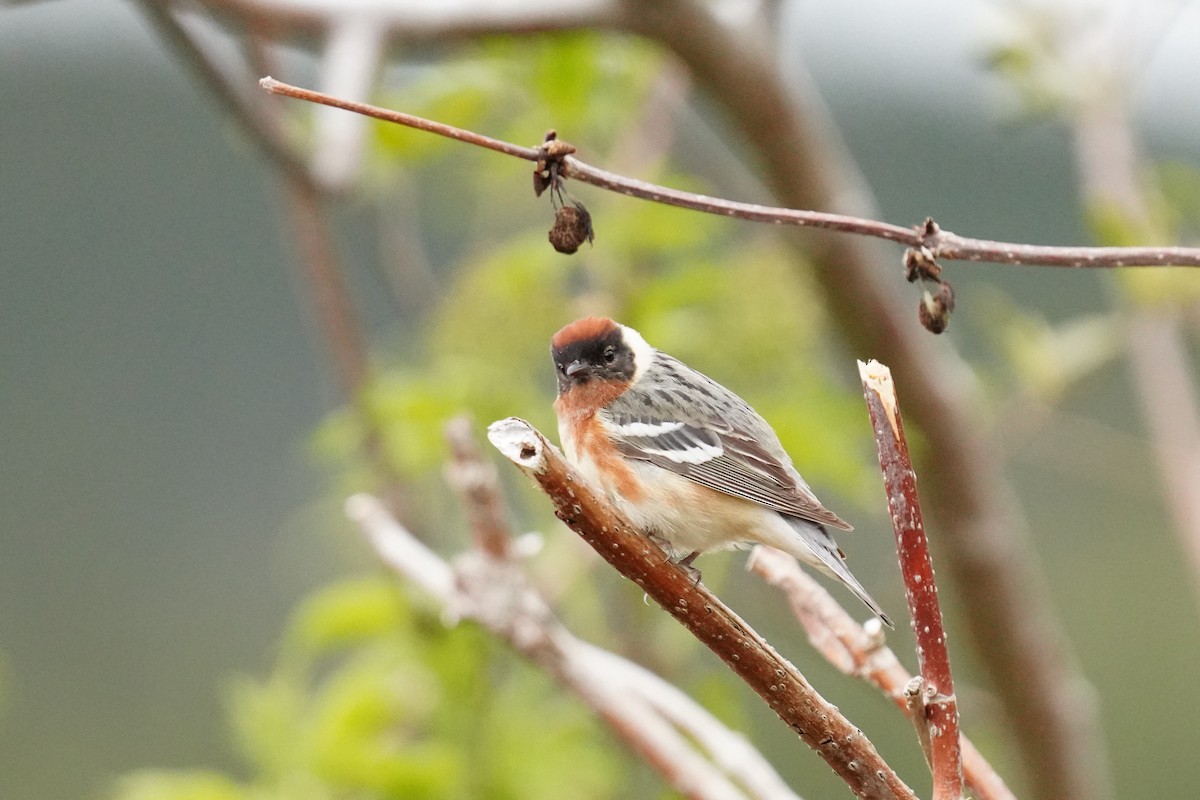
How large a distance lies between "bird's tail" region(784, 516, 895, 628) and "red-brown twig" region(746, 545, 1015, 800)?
0.04 metres

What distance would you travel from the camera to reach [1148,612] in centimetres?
418

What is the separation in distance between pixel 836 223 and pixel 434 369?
4.28ft

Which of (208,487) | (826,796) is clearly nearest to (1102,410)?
(826,796)

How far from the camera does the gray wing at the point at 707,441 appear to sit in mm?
1341

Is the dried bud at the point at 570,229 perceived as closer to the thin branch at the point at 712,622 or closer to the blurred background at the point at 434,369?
the thin branch at the point at 712,622

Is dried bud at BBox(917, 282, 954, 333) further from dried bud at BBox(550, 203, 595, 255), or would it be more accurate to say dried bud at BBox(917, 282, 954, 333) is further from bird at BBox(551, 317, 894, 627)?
bird at BBox(551, 317, 894, 627)

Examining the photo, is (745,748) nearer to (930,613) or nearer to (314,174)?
(930,613)

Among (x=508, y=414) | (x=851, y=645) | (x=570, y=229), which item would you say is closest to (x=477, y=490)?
(x=508, y=414)

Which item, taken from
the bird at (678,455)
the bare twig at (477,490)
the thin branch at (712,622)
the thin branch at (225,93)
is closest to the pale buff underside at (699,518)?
the bird at (678,455)

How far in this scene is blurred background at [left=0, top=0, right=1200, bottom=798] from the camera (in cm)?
172

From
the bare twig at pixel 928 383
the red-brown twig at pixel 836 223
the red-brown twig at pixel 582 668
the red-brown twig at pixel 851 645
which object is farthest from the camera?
the bare twig at pixel 928 383

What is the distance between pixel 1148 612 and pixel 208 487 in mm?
3080

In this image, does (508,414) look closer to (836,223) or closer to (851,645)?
(851,645)

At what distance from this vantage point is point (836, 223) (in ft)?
2.15
